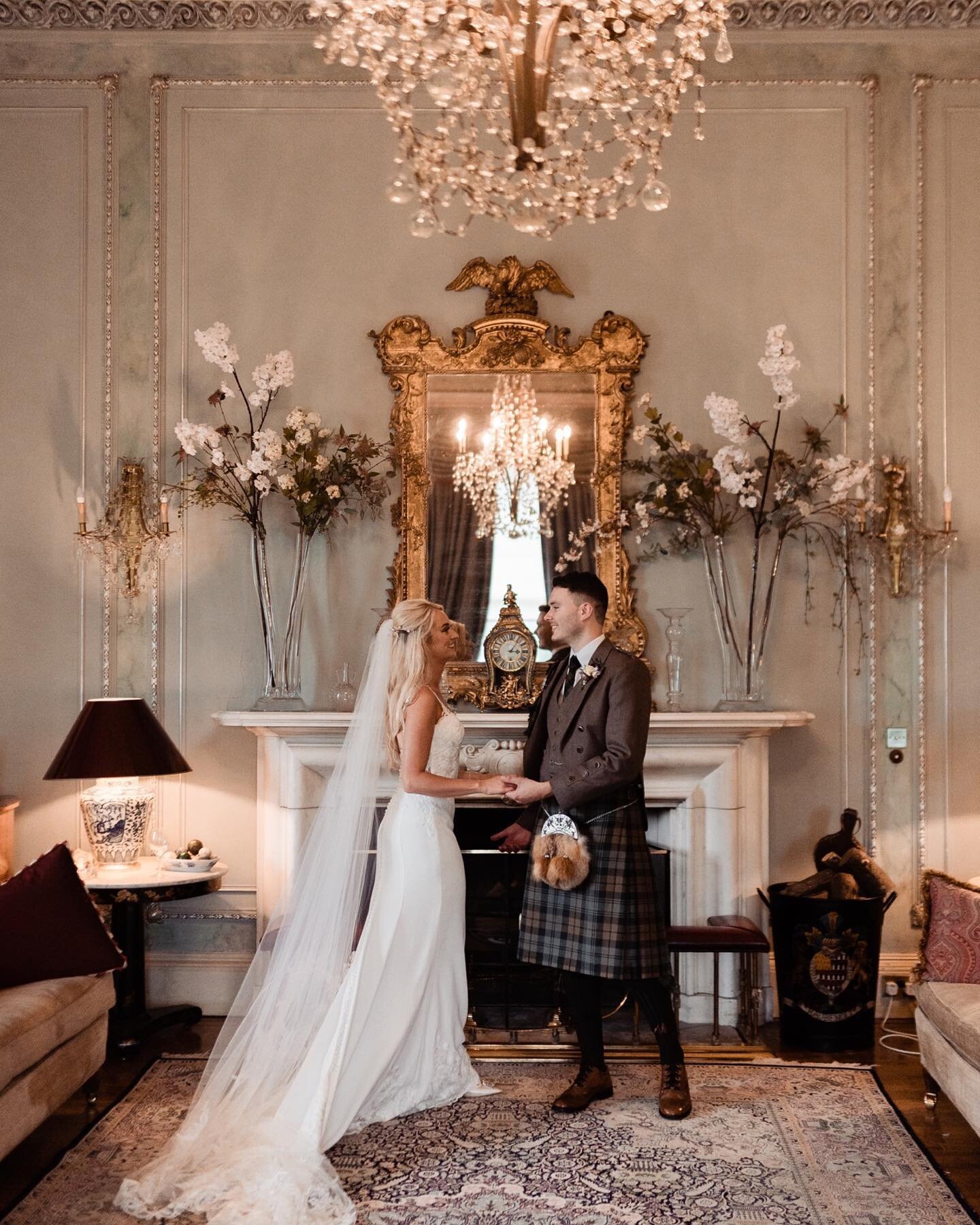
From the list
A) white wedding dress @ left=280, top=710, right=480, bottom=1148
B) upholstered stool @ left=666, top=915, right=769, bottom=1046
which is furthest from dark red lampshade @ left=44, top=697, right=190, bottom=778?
upholstered stool @ left=666, top=915, right=769, bottom=1046

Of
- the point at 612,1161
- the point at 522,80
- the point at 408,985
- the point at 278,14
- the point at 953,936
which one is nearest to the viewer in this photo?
the point at 522,80

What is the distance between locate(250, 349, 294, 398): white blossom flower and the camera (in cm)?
534

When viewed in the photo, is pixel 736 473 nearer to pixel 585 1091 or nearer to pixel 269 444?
pixel 269 444

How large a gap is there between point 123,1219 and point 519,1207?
3.57ft

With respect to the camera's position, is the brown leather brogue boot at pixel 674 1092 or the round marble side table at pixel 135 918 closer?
the brown leather brogue boot at pixel 674 1092

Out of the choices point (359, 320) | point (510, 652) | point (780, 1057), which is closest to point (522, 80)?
point (359, 320)

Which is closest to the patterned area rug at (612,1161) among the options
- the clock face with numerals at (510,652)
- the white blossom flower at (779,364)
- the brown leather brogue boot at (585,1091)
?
the brown leather brogue boot at (585,1091)

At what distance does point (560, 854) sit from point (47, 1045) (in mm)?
1733

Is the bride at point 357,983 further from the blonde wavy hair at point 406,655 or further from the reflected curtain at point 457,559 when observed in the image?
the reflected curtain at point 457,559

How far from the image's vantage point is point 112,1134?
3824mm

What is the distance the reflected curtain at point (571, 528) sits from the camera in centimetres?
552

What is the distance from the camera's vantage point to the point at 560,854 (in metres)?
3.95

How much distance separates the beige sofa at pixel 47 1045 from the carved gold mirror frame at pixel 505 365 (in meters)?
2.20

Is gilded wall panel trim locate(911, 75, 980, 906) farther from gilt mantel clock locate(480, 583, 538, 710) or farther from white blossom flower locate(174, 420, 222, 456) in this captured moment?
white blossom flower locate(174, 420, 222, 456)
